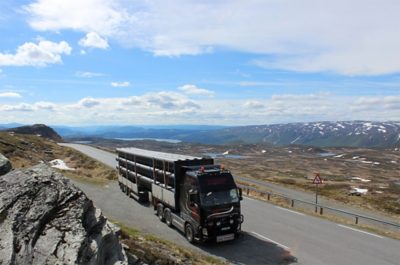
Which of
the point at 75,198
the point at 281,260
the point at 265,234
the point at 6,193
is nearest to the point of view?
the point at 6,193

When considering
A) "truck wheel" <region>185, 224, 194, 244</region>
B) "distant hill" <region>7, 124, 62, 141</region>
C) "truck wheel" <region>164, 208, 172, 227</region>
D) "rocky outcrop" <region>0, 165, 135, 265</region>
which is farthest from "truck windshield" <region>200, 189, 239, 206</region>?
"distant hill" <region>7, 124, 62, 141</region>

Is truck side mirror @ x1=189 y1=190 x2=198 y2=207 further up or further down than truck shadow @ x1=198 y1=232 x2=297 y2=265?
further up

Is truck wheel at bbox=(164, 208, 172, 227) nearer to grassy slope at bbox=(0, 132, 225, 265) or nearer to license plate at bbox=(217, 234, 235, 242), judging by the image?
grassy slope at bbox=(0, 132, 225, 265)

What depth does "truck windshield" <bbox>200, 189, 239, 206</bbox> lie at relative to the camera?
1911cm

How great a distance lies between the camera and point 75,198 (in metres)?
10.2

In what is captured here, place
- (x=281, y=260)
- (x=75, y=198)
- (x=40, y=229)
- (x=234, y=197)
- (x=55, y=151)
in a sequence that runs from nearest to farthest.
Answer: (x=40, y=229), (x=75, y=198), (x=281, y=260), (x=234, y=197), (x=55, y=151)

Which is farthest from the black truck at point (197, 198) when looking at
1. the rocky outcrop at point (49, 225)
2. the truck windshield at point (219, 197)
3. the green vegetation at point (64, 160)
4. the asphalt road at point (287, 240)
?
the green vegetation at point (64, 160)

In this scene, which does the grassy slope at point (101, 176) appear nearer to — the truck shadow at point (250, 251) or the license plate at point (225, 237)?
the truck shadow at point (250, 251)

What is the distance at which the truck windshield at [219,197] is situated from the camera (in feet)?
62.7

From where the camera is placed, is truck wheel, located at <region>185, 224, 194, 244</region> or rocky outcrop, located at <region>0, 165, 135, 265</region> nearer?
rocky outcrop, located at <region>0, 165, 135, 265</region>

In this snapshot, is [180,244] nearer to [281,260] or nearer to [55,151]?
[281,260]

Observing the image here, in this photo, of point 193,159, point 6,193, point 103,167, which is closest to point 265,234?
point 193,159

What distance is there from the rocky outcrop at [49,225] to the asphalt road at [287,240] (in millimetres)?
8783

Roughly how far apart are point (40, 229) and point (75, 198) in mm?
1453
